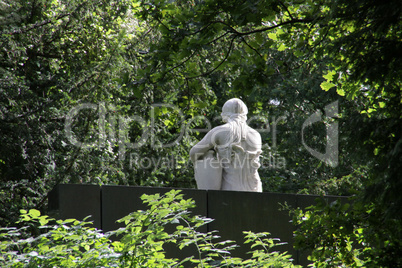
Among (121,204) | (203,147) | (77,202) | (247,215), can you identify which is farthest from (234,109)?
(77,202)

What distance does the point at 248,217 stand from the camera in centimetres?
666

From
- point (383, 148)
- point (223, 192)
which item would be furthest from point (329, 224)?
point (223, 192)

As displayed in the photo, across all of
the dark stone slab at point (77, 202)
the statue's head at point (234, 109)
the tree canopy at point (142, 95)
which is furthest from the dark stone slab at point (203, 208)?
the statue's head at point (234, 109)

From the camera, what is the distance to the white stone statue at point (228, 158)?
27.0 feet

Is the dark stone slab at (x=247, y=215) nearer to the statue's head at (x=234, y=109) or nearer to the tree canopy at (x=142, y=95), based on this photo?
the tree canopy at (x=142, y=95)

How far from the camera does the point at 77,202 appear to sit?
6543 millimetres

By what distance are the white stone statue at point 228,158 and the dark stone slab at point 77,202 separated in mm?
1908

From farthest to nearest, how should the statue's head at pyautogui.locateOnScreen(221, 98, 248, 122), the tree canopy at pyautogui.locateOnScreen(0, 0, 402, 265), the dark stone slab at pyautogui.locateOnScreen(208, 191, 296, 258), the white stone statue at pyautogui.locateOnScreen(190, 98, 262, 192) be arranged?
the statue's head at pyautogui.locateOnScreen(221, 98, 248, 122) → the white stone statue at pyautogui.locateOnScreen(190, 98, 262, 192) → the dark stone slab at pyautogui.locateOnScreen(208, 191, 296, 258) → the tree canopy at pyautogui.locateOnScreen(0, 0, 402, 265)

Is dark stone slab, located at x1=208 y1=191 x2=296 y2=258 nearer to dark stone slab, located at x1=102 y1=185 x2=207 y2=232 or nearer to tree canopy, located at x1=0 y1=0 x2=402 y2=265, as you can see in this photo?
dark stone slab, located at x1=102 y1=185 x2=207 y2=232

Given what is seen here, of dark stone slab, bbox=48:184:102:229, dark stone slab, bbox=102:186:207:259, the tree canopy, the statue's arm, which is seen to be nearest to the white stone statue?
the statue's arm

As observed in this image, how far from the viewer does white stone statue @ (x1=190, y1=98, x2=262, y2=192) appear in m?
8.23

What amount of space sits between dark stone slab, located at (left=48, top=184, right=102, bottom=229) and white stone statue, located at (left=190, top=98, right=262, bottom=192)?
1.91m

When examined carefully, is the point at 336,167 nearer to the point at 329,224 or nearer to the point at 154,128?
the point at 154,128

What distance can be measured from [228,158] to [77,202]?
95.5 inches
